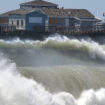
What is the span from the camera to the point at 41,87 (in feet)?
65.8

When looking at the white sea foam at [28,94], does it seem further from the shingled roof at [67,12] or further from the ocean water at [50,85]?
the shingled roof at [67,12]

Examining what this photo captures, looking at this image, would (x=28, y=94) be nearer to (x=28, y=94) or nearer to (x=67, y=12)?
(x=28, y=94)

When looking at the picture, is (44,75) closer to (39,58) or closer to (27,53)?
(39,58)

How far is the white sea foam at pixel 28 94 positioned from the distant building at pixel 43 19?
42.1 metres

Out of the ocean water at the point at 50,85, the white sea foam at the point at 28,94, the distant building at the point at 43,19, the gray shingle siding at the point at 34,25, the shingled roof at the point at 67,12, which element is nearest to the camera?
the white sea foam at the point at 28,94

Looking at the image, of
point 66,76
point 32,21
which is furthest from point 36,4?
point 66,76

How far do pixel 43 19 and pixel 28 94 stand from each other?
164 ft

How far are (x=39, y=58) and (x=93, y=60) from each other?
5.30m

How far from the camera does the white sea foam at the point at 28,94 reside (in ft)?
60.0

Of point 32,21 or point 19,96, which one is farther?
point 32,21

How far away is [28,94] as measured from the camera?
18703 millimetres

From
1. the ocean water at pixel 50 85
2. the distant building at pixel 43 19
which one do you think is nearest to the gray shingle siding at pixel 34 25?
the distant building at pixel 43 19

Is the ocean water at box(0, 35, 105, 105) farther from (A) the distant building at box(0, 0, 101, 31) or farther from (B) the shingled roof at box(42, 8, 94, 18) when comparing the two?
(B) the shingled roof at box(42, 8, 94, 18)

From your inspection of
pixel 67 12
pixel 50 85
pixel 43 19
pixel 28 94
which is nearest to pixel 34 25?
pixel 43 19
